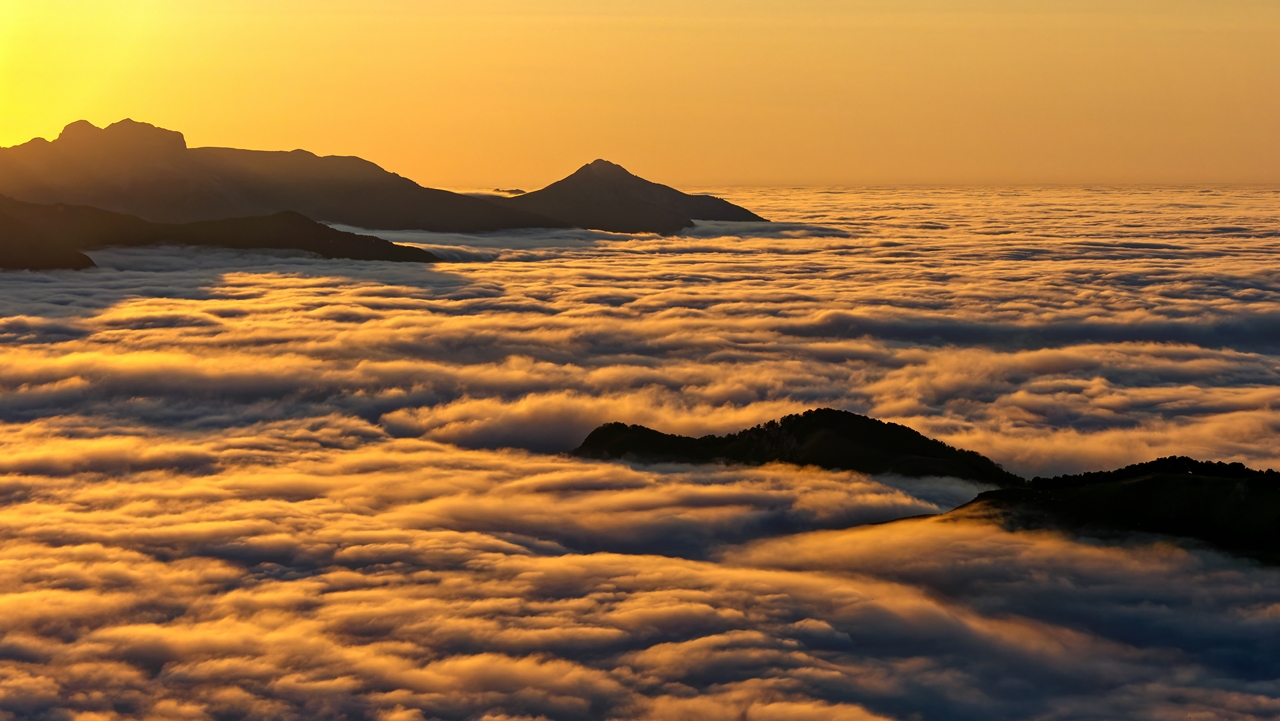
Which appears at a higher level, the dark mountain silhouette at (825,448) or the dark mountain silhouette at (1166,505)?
the dark mountain silhouette at (1166,505)

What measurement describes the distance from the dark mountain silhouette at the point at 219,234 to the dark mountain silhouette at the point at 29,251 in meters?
8.53

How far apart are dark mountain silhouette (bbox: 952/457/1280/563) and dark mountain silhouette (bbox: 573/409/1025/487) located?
6769 mm

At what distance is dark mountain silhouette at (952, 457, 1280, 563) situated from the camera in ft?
81.6

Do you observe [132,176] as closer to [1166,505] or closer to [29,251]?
[29,251]

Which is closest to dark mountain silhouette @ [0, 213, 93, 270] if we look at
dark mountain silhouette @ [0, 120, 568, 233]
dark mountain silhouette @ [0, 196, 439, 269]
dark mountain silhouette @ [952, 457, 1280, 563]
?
dark mountain silhouette @ [0, 196, 439, 269]

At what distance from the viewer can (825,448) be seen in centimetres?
3653

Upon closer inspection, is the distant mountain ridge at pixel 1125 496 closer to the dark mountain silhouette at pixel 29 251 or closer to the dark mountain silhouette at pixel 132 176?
the dark mountain silhouette at pixel 29 251

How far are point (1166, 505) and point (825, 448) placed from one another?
484 inches

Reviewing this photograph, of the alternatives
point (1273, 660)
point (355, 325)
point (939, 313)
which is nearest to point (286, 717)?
point (1273, 660)

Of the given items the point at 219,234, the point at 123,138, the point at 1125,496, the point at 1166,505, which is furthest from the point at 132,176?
the point at 1166,505

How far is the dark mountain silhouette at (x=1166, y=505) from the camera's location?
24875 mm

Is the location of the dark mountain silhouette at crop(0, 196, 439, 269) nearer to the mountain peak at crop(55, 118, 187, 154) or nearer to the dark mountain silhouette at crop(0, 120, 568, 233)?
the dark mountain silhouette at crop(0, 120, 568, 233)

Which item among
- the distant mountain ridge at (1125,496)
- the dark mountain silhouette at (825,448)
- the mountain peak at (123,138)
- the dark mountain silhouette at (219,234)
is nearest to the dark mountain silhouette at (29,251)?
the dark mountain silhouette at (219,234)

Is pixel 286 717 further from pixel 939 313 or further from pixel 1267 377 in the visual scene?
pixel 939 313
